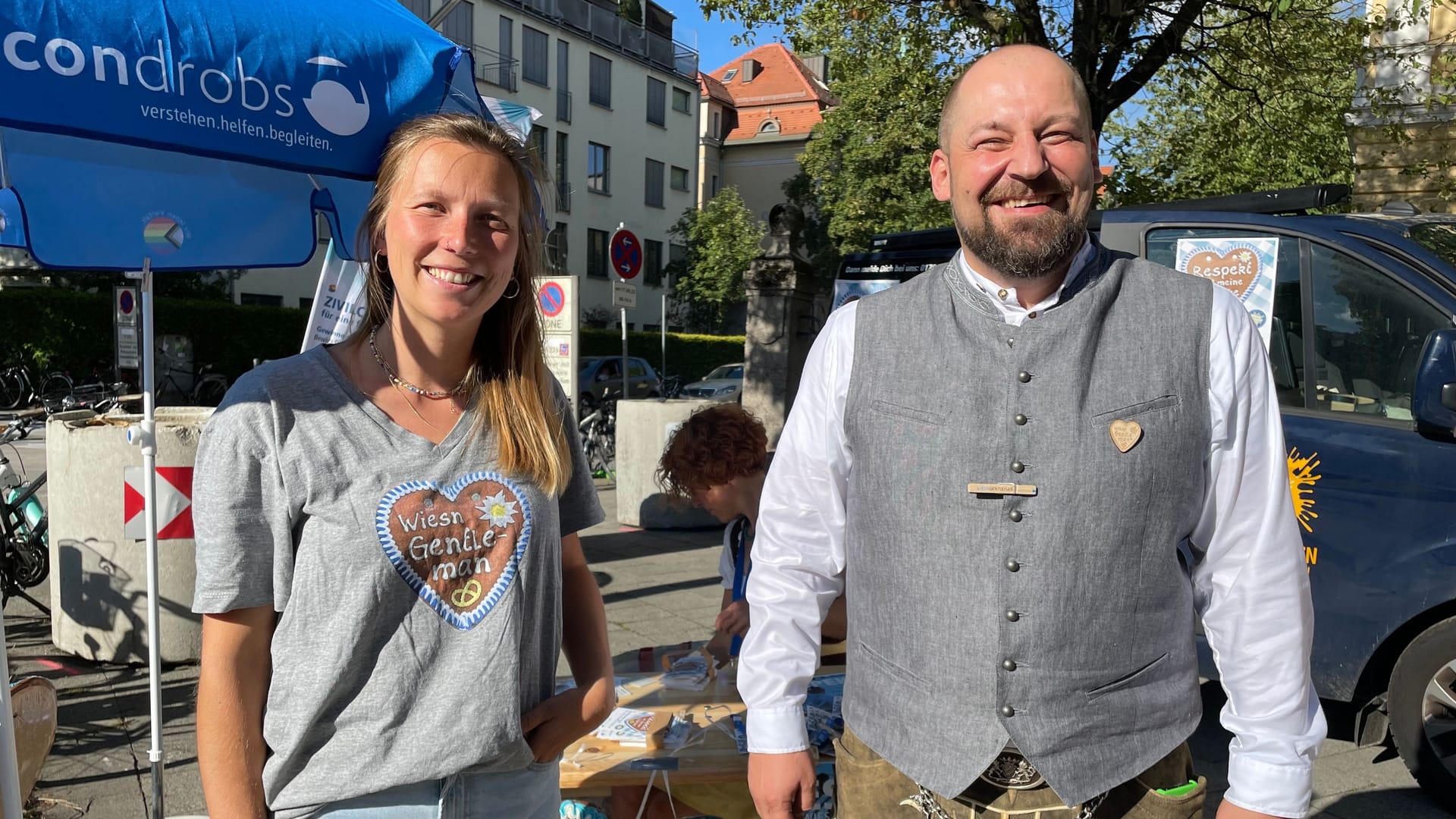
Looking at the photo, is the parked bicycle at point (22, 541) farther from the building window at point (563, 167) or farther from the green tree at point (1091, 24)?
the building window at point (563, 167)

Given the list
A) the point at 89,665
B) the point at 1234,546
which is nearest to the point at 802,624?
the point at 1234,546

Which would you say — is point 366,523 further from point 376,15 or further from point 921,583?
point 376,15

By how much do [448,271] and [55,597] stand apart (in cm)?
508

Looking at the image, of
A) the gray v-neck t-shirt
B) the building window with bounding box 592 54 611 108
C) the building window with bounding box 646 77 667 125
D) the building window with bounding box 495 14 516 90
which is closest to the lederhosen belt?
the gray v-neck t-shirt

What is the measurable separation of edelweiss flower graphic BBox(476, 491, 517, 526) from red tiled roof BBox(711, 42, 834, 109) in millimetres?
55603

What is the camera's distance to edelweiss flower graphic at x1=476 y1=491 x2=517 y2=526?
1.72 m

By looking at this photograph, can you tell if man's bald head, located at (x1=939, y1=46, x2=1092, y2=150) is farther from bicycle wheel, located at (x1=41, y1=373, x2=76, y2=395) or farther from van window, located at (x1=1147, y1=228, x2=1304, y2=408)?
bicycle wheel, located at (x1=41, y1=373, x2=76, y2=395)

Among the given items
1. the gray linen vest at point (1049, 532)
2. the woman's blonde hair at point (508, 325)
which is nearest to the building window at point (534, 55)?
the woman's blonde hair at point (508, 325)

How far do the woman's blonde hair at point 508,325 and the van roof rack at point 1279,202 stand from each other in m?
3.56

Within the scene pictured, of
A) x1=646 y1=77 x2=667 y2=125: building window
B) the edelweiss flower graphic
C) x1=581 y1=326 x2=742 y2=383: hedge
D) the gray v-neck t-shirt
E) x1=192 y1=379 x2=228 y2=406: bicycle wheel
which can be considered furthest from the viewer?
x1=646 y1=77 x2=667 y2=125: building window

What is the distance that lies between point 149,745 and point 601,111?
3995cm

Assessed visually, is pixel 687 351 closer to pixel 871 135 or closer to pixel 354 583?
pixel 871 135

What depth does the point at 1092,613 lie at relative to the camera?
1777mm

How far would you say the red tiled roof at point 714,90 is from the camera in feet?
174
